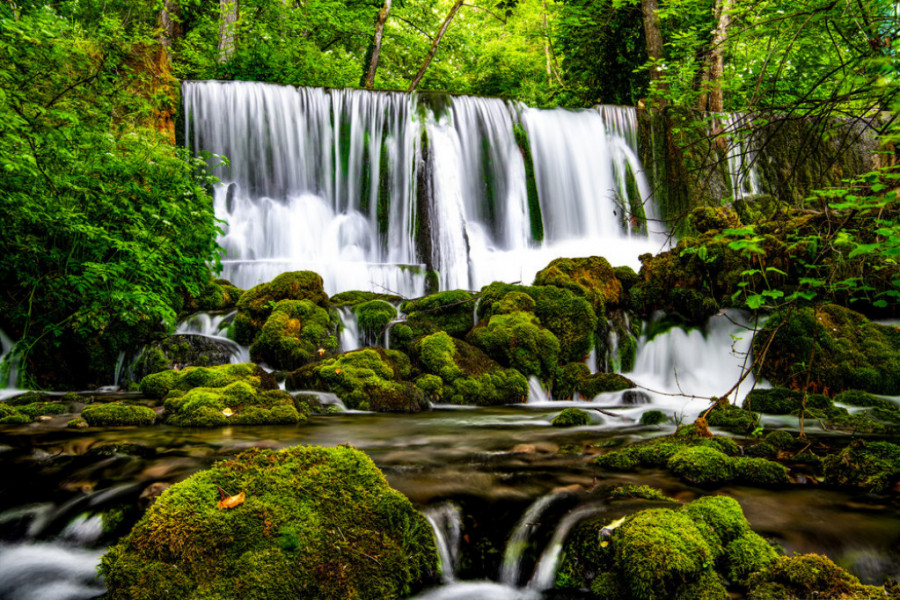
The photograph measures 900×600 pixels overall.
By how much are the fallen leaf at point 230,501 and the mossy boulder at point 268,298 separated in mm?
6302

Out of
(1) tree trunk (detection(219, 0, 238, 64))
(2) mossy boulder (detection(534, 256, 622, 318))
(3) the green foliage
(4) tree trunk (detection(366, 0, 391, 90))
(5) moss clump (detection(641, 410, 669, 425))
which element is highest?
(1) tree trunk (detection(219, 0, 238, 64))

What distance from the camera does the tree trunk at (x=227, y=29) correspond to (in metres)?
16.9

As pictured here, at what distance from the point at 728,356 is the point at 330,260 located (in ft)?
30.3

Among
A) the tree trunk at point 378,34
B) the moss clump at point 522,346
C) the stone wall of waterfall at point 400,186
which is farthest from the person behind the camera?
the tree trunk at point 378,34

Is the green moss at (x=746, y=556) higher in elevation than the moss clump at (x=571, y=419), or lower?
higher

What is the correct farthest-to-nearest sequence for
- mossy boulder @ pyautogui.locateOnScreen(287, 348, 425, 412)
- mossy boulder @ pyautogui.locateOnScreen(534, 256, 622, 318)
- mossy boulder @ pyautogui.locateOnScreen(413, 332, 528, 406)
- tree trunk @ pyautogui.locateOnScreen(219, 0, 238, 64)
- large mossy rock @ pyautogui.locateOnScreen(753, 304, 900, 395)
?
tree trunk @ pyautogui.locateOnScreen(219, 0, 238, 64)
mossy boulder @ pyautogui.locateOnScreen(534, 256, 622, 318)
mossy boulder @ pyautogui.locateOnScreen(413, 332, 528, 406)
large mossy rock @ pyautogui.locateOnScreen(753, 304, 900, 395)
mossy boulder @ pyautogui.locateOnScreen(287, 348, 425, 412)

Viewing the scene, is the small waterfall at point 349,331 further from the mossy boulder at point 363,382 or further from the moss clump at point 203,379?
the moss clump at point 203,379

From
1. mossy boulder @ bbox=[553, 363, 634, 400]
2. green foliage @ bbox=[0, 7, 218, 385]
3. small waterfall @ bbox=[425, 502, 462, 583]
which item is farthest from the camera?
mossy boulder @ bbox=[553, 363, 634, 400]

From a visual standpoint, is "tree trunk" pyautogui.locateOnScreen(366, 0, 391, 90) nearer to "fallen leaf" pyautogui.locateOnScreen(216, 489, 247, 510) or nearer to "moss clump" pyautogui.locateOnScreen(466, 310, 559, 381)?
"moss clump" pyautogui.locateOnScreen(466, 310, 559, 381)

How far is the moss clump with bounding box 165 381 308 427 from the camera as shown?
5441 mm

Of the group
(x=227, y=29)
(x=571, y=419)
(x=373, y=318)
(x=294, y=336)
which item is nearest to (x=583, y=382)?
(x=571, y=419)

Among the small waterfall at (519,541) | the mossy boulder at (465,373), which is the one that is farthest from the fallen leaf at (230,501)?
the mossy boulder at (465,373)

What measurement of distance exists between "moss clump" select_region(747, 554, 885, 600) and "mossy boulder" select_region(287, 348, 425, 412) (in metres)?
4.93

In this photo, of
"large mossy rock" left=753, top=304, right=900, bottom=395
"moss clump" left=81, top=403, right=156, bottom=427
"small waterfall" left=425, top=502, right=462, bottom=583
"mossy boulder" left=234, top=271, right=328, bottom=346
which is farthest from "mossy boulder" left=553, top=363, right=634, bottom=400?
"moss clump" left=81, top=403, right=156, bottom=427
